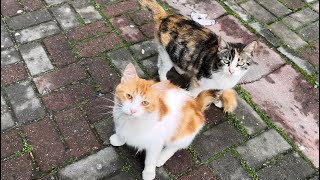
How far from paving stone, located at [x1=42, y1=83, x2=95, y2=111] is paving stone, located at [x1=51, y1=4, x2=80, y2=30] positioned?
0.88 meters

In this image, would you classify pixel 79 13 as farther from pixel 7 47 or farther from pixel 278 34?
pixel 278 34

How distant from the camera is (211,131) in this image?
3463 millimetres

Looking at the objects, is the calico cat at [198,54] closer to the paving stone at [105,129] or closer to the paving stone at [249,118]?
the paving stone at [249,118]

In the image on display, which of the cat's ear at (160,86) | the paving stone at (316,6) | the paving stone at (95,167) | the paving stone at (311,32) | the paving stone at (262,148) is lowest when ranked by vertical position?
the paving stone at (262,148)

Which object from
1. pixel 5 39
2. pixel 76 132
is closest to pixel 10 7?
pixel 5 39

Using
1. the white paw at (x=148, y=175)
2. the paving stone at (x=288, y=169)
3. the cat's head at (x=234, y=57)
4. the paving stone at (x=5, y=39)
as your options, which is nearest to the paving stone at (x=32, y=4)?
the paving stone at (x=5, y=39)

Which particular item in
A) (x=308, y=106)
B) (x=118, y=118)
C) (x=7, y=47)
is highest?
(x=118, y=118)

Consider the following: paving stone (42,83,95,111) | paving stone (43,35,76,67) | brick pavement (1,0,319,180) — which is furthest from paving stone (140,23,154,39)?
paving stone (42,83,95,111)

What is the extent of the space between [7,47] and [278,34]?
3.06 m

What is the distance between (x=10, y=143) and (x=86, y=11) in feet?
6.15

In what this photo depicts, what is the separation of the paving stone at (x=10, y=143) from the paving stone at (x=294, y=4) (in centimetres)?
363

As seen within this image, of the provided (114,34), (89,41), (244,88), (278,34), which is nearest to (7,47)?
(89,41)

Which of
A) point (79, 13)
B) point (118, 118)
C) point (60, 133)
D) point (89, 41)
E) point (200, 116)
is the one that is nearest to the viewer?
point (118, 118)

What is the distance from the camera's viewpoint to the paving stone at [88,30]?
406cm
